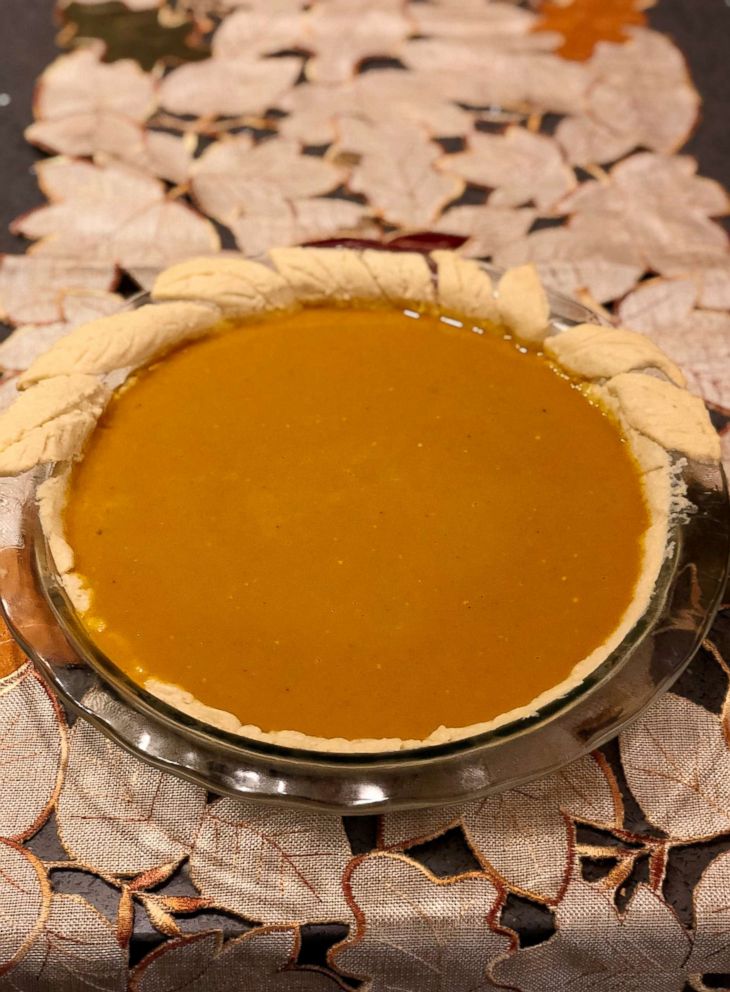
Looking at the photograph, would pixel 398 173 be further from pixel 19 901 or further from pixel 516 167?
pixel 19 901

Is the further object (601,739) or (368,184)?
(368,184)

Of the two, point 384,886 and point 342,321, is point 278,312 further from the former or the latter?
point 384,886

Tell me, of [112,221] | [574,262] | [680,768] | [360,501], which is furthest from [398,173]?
[680,768]

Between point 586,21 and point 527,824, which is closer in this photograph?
point 527,824

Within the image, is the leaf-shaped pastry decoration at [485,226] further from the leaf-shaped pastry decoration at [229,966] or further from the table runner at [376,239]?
the leaf-shaped pastry decoration at [229,966]

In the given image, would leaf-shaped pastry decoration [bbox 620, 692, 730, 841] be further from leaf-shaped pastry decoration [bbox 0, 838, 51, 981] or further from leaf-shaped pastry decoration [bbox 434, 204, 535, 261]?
leaf-shaped pastry decoration [bbox 434, 204, 535, 261]

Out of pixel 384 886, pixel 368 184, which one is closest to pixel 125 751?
pixel 384 886
